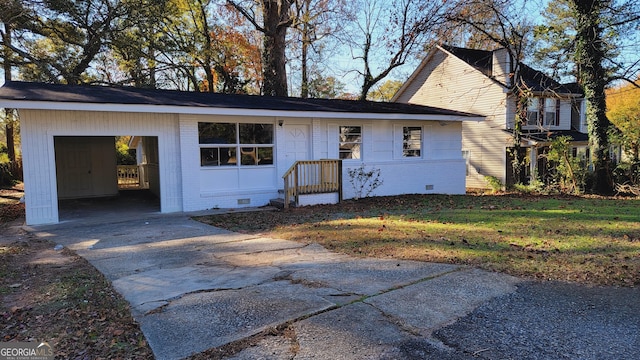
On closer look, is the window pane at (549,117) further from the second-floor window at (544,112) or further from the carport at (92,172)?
the carport at (92,172)

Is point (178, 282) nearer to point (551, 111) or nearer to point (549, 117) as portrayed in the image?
point (549, 117)

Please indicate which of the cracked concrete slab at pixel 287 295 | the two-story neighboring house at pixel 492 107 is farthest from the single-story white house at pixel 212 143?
the two-story neighboring house at pixel 492 107

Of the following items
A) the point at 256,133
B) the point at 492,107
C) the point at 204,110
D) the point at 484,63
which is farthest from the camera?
the point at 484,63

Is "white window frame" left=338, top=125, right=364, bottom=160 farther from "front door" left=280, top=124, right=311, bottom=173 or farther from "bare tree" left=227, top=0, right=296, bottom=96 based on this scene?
"bare tree" left=227, top=0, right=296, bottom=96

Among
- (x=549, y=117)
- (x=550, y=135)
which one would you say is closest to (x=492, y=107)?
(x=550, y=135)

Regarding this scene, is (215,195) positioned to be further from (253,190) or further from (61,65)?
(61,65)

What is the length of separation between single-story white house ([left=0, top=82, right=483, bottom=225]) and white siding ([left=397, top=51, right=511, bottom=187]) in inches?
226

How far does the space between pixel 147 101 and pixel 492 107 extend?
54.5 feet

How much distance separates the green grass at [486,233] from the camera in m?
4.88

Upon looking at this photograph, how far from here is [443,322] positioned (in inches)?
130

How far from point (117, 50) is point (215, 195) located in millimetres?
12561

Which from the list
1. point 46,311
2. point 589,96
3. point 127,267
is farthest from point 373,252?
point 589,96

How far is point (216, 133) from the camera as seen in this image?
1088cm

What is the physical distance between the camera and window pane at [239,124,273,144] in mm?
11273
